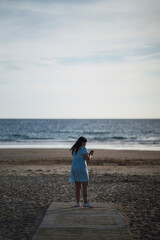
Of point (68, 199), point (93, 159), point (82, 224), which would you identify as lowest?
point (93, 159)

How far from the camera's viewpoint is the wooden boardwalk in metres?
4.16

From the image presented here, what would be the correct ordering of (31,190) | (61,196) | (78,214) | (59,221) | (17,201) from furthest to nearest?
1. (31,190)
2. (61,196)
3. (17,201)
4. (78,214)
5. (59,221)

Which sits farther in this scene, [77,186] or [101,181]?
[101,181]

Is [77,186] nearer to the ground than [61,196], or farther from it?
farther from it

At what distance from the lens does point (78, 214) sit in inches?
209

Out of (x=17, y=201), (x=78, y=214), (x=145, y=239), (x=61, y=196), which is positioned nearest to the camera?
(x=145, y=239)

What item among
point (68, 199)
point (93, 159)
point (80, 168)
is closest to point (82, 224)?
point (80, 168)

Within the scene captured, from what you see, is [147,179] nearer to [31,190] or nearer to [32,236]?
[31,190]

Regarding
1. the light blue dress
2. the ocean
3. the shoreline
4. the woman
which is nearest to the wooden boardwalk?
the woman

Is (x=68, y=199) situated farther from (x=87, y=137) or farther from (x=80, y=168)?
(x=87, y=137)

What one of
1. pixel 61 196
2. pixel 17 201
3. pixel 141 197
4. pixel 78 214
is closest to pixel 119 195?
pixel 141 197

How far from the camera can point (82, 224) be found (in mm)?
4688

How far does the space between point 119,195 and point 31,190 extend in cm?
285

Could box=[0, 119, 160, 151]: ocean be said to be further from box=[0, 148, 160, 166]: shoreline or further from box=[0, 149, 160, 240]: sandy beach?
box=[0, 149, 160, 240]: sandy beach
